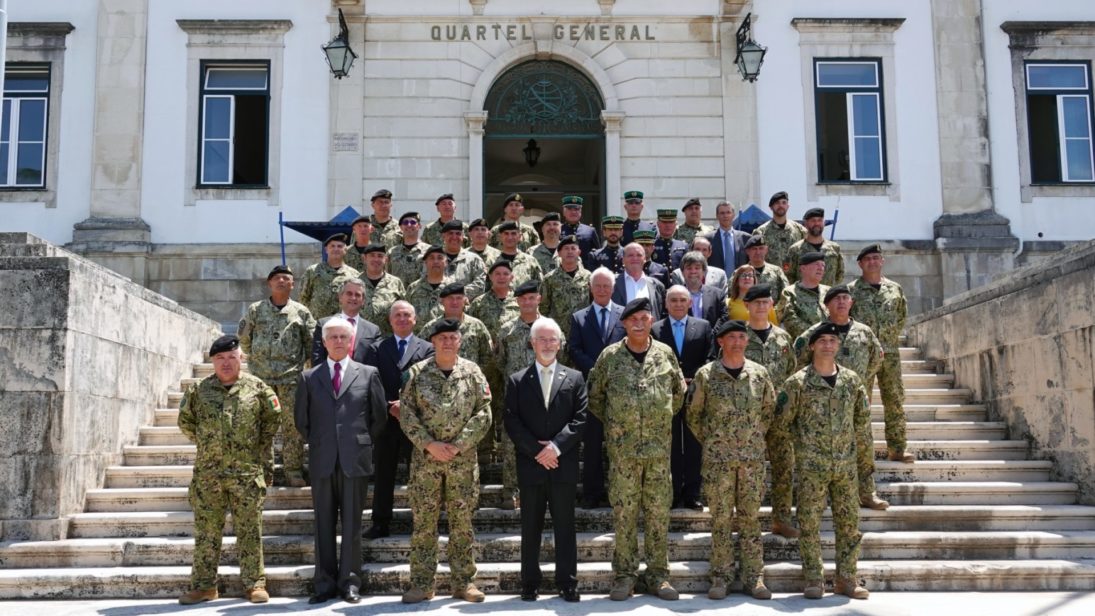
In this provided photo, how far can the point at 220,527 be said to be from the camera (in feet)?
22.0

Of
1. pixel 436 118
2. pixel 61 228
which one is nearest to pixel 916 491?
pixel 436 118

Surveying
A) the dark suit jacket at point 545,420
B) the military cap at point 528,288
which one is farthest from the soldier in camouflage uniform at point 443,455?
the military cap at point 528,288

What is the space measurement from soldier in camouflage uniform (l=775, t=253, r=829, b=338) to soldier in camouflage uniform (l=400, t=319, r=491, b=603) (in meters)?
2.97

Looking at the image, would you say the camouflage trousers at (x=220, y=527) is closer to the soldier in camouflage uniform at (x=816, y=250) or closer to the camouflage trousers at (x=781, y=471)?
the camouflage trousers at (x=781, y=471)

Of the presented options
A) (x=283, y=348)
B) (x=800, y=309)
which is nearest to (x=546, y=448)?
(x=283, y=348)

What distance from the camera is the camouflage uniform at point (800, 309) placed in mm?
8367

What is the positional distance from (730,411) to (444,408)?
75.2 inches

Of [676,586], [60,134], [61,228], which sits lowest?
[676,586]

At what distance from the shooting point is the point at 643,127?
14391 mm

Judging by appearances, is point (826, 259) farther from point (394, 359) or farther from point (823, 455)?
point (394, 359)

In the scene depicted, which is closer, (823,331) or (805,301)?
(823,331)

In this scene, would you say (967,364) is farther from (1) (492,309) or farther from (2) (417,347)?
(2) (417,347)

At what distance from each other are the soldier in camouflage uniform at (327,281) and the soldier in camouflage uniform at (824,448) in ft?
13.3

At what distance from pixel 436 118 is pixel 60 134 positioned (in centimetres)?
526
